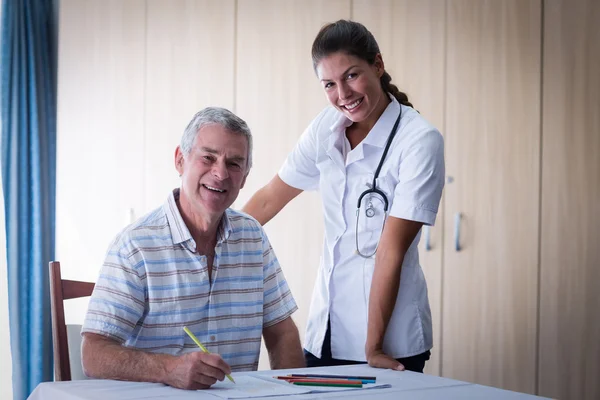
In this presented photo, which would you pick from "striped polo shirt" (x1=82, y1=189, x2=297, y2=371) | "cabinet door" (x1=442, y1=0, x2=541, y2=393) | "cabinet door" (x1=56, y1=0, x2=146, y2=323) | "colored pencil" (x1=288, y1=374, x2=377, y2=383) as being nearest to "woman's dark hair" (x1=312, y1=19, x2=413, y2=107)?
"striped polo shirt" (x1=82, y1=189, x2=297, y2=371)

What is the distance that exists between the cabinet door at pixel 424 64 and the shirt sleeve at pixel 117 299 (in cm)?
181

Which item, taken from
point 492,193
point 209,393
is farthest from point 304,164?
point 492,193

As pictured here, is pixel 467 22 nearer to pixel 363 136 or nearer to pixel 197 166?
pixel 363 136

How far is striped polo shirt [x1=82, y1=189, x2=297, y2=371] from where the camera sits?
5.39 ft

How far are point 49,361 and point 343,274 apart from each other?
2788mm

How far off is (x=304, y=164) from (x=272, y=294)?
19.2 inches

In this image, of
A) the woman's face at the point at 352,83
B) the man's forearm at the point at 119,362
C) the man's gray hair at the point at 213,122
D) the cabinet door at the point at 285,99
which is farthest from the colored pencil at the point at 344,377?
the cabinet door at the point at 285,99

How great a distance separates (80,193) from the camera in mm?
4375

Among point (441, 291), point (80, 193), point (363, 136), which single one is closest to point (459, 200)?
point (441, 291)

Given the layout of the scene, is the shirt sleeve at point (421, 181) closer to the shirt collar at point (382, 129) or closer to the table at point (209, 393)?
the shirt collar at point (382, 129)

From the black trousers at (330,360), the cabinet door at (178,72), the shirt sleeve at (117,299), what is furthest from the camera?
the cabinet door at (178,72)

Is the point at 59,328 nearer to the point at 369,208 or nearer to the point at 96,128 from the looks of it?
the point at 369,208

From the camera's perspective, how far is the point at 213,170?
5.90ft

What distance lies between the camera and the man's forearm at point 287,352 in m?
1.93
